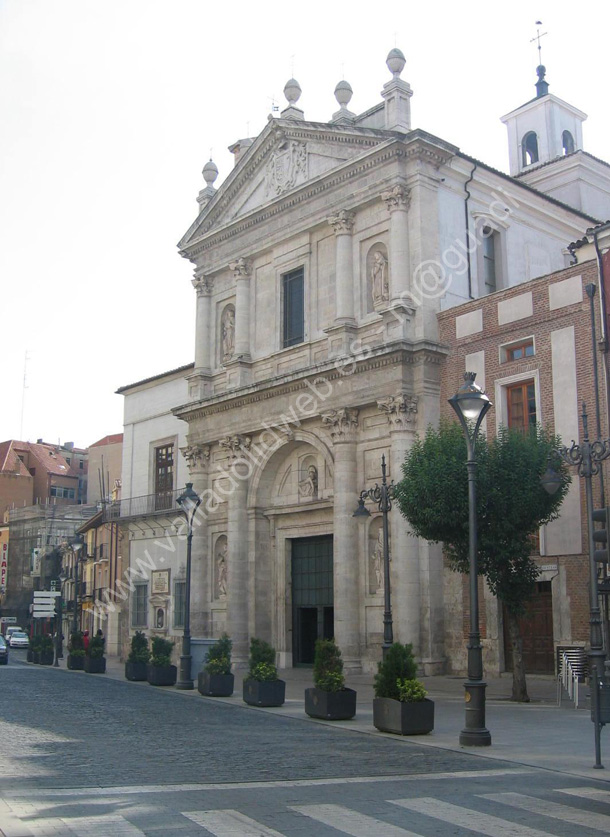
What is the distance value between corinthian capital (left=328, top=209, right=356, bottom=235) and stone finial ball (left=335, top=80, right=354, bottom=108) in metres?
4.44

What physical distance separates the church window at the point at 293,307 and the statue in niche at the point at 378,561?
795 cm

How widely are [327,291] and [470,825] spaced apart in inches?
940

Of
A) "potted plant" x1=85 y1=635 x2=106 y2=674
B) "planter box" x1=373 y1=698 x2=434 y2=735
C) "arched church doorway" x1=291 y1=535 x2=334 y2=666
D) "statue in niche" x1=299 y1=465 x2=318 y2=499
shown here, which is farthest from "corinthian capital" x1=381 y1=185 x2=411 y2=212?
"potted plant" x1=85 y1=635 x2=106 y2=674

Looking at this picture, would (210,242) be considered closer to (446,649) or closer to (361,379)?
(361,379)

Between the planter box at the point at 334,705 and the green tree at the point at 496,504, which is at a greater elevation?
the green tree at the point at 496,504

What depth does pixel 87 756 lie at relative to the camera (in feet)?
39.6

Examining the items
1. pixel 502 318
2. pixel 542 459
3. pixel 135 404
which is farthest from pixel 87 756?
pixel 135 404

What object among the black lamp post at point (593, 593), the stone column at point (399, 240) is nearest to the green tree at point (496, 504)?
the black lamp post at point (593, 593)

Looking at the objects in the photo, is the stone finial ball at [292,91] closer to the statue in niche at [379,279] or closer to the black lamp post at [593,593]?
the statue in niche at [379,279]

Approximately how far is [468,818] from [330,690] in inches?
327

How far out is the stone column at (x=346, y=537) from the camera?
2745 cm

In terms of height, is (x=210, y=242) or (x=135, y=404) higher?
(x=210, y=242)

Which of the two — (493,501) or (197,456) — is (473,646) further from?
(197,456)

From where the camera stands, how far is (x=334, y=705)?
16859mm
